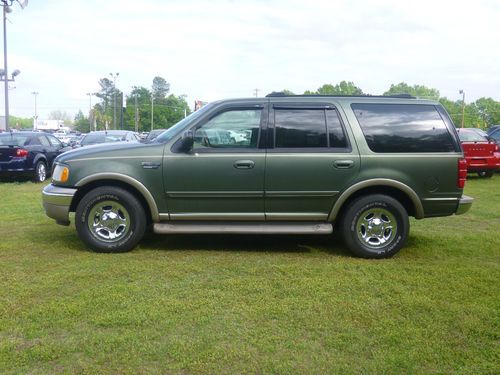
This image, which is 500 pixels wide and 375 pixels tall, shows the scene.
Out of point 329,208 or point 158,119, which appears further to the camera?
point 158,119

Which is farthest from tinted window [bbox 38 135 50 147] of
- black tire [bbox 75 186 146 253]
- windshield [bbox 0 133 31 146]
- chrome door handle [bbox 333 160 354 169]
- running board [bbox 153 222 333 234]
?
chrome door handle [bbox 333 160 354 169]

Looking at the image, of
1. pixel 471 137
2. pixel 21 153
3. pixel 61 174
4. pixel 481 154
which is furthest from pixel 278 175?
pixel 471 137

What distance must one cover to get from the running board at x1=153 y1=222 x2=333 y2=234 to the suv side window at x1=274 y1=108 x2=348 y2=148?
919mm

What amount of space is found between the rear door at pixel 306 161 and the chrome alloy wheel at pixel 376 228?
1.45 feet

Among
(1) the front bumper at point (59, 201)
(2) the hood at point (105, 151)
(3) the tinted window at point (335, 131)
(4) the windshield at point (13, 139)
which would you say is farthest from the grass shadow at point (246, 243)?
(4) the windshield at point (13, 139)

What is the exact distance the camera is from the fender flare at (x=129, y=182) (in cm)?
542

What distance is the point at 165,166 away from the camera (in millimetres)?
5422

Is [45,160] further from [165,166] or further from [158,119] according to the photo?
[158,119]

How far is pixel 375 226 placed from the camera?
5570 mm

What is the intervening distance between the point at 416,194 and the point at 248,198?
75.4 inches

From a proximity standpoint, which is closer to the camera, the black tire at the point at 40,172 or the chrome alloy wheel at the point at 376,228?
the chrome alloy wheel at the point at 376,228

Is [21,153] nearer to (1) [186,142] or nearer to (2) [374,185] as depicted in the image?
(1) [186,142]

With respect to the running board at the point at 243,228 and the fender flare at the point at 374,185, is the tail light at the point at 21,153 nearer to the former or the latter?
the running board at the point at 243,228

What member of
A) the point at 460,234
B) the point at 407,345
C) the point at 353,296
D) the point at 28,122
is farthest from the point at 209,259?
the point at 28,122
